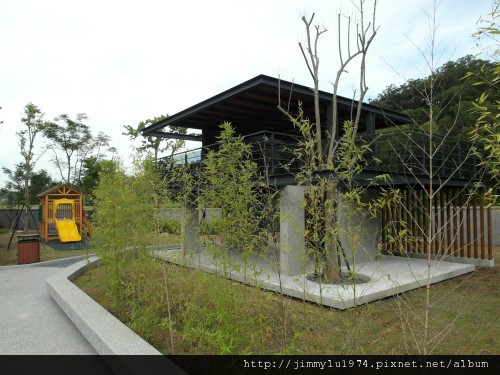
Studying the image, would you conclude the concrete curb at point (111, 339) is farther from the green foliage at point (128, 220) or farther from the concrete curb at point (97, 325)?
the green foliage at point (128, 220)

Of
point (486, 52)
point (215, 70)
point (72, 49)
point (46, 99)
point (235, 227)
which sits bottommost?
point (235, 227)

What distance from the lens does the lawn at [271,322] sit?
311cm

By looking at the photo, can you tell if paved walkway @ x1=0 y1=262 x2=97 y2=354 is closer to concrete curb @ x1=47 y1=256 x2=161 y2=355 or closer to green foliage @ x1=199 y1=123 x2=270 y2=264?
concrete curb @ x1=47 y1=256 x2=161 y2=355

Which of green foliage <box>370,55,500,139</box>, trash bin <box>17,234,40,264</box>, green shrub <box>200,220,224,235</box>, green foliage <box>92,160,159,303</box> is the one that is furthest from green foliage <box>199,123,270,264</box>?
green foliage <box>370,55,500,139</box>

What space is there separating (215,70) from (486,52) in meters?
6.67

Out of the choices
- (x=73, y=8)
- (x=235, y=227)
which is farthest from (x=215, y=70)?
(x=235, y=227)

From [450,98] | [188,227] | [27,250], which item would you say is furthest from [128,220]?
[450,98]

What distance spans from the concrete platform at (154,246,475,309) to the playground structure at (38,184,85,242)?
9557 millimetres

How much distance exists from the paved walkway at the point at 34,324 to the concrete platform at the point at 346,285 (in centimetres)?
146

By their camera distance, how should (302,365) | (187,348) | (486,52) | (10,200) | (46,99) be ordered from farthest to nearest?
1. (10,200)
2. (46,99)
3. (187,348)
4. (302,365)
5. (486,52)

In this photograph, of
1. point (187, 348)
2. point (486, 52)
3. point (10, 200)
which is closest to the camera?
point (486, 52)

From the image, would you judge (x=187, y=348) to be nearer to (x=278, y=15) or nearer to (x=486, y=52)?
(x=486, y=52)

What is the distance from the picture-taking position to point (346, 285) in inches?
231

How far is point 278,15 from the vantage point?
274 inches
